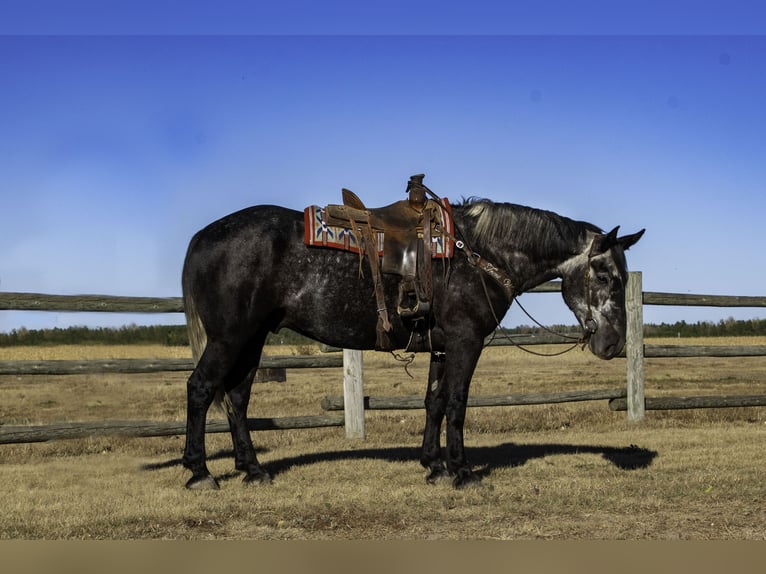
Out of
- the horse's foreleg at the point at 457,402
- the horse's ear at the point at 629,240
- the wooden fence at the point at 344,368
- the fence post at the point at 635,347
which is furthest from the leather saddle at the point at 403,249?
the fence post at the point at 635,347

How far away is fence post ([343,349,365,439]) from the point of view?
922cm

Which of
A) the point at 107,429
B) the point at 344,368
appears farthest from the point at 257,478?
the point at 344,368

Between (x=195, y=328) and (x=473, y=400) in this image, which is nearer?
(x=195, y=328)

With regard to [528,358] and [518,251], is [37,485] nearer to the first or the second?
[518,251]

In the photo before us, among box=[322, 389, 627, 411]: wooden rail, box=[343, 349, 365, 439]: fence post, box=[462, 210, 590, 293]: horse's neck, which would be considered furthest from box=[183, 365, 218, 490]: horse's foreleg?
box=[322, 389, 627, 411]: wooden rail

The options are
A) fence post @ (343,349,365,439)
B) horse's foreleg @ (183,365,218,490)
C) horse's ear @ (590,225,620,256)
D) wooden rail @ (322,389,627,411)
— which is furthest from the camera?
wooden rail @ (322,389,627,411)

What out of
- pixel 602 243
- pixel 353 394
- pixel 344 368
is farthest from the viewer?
pixel 344 368

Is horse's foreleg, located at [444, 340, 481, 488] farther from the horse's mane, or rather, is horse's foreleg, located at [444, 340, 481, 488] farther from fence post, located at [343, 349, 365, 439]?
fence post, located at [343, 349, 365, 439]

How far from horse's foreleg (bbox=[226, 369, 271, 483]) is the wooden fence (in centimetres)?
174

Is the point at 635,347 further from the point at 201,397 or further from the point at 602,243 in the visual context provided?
the point at 201,397

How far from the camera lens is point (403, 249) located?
254 inches

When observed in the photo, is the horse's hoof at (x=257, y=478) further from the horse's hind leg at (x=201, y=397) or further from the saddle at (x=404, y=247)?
the saddle at (x=404, y=247)

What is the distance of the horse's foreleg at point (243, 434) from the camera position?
6.58m

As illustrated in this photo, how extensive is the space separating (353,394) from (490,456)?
78.8 inches
